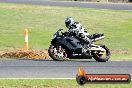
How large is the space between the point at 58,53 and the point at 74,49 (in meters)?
0.57

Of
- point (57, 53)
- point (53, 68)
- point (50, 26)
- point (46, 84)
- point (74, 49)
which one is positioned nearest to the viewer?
point (46, 84)

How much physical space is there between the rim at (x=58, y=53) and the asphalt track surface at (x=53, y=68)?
64 centimetres

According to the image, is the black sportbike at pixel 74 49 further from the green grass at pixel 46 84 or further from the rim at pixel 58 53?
the green grass at pixel 46 84

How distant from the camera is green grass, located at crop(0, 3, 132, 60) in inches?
1090

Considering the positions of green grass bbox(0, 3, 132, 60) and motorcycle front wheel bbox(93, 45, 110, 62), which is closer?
motorcycle front wheel bbox(93, 45, 110, 62)

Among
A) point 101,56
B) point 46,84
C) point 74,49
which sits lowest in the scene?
point 101,56

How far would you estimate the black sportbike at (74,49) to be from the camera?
1919cm

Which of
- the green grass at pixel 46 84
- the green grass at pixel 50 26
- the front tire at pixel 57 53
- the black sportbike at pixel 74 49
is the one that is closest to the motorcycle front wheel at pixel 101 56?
the black sportbike at pixel 74 49

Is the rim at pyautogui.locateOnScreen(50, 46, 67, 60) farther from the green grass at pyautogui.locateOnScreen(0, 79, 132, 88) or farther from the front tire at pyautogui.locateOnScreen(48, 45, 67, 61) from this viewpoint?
the green grass at pyautogui.locateOnScreen(0, 79, 132, 88)

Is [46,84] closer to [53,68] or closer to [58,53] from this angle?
[53,68]

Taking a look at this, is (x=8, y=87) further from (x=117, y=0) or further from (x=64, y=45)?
(x=117, y=0)

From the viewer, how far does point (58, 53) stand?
62.9ft

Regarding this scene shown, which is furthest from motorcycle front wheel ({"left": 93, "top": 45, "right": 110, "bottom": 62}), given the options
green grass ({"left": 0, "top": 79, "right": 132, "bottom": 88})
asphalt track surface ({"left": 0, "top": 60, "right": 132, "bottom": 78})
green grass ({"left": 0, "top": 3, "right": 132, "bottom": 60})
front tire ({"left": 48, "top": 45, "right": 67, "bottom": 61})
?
green grass ({"left": 0, "top": 79, "right": 132, "bottom": 88})

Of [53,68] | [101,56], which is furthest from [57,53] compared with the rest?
[53,68]
